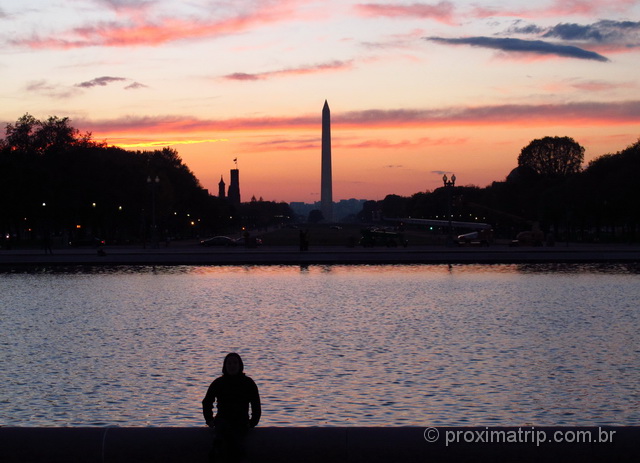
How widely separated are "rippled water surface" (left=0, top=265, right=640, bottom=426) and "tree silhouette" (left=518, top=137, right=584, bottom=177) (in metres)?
102

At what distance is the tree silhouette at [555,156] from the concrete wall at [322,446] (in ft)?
433

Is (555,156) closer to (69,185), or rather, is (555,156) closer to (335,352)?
(69,185)

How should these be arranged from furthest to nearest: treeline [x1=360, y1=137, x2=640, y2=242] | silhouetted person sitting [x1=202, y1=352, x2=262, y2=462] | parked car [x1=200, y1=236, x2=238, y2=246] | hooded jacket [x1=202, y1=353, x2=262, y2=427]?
treeline [x1=360, y1=137, x2=640, y2=242] < parked car [x1=200, y1=236, x2=238, y2=246] < hooded jacket [x1=202, y1=353, x2=262, y2=427] < silhouetted person sitting [x1=202, y1=352, x2=262, y2=462]

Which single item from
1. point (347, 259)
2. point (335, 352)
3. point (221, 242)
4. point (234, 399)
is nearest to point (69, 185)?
point (221, 242)

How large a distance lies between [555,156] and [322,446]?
442 feet

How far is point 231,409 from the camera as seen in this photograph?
1029cm

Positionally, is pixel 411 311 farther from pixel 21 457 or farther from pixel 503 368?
pixel 21 457

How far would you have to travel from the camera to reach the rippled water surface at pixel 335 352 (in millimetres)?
14906

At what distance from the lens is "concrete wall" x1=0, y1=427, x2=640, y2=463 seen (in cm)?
986

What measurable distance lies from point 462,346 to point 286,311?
373 inches

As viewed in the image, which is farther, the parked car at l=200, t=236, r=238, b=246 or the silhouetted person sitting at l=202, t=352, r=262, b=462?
the parked car at l=200, t=236, r=238, b=246

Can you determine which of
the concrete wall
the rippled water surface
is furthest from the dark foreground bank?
the concrete wall

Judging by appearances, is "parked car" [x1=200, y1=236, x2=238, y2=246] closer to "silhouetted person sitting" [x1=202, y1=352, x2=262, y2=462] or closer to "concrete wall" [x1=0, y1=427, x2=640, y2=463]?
"silhouetted person sitting" [x1=202, y1=352, x2=262, y2=462]

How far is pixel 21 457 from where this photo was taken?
10062mm
